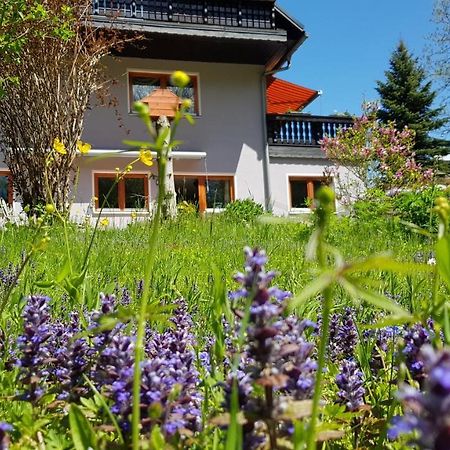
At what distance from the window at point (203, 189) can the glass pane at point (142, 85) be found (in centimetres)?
254

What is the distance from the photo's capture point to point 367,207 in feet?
32.9

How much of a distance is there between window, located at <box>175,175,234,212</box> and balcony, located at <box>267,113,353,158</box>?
1.70 meters

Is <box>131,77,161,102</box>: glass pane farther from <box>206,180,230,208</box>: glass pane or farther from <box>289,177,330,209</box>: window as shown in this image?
<box>289,177,330,209</box>: window

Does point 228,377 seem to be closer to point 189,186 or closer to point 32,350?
point 32,350

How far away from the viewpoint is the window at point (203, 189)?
15477mm

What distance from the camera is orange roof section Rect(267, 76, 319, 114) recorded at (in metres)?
21.3

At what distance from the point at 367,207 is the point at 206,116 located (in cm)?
727

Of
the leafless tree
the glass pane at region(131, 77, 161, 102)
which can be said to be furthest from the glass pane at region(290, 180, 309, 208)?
the leafless tree

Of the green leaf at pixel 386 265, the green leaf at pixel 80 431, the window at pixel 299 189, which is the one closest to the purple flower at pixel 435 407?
the green leaf at pixel 386 265

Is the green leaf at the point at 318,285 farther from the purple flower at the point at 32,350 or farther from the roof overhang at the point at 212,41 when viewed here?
the roof overhang at the point at 212,41

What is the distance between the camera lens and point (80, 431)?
73cm

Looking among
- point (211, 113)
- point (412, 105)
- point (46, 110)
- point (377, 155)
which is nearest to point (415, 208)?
point (377, 155)

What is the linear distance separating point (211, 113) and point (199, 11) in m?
2.78

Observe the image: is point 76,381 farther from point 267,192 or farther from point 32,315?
point 267,192
